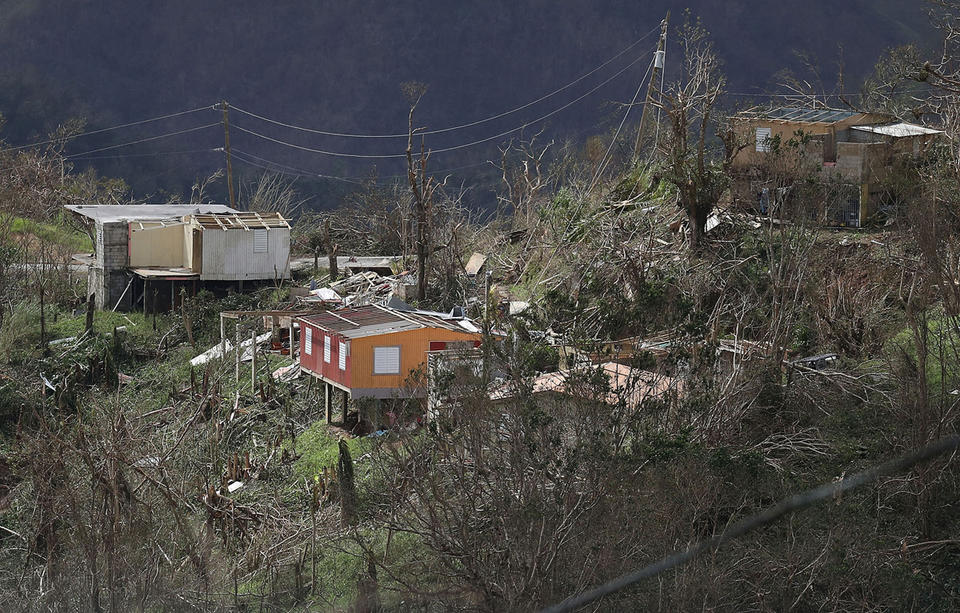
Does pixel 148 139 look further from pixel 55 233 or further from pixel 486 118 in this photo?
pixel 55 233

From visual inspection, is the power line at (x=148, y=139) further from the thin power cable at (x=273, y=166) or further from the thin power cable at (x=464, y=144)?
the thin power cable at (x=273, y=166)

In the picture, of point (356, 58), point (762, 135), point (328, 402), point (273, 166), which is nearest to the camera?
point (328, 402)

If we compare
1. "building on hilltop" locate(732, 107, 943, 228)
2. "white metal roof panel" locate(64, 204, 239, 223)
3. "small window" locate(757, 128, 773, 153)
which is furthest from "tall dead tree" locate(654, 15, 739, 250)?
"white metal roof panel" locate(64, 204, 239, 223)

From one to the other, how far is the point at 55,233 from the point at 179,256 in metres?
11.1

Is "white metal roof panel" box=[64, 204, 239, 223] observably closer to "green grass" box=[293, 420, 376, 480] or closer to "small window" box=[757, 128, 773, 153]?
"green grass" box=[293, 420, 376, 480]

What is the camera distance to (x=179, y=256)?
36.8 m

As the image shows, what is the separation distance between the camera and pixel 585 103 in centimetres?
7900

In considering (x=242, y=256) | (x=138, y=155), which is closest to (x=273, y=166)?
(x=138, y=155)

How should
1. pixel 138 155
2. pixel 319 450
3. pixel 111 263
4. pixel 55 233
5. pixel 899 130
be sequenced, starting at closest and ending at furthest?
1. pixel 319 450
2. pixel 899 130
3. pixel 111 263
4. pixel 55 233
5. pixel 138 155

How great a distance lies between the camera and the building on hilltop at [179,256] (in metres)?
35.3

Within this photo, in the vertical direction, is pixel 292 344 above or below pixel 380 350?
below

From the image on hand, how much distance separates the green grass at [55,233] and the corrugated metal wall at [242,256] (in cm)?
1058

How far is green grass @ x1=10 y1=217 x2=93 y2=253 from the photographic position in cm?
4356

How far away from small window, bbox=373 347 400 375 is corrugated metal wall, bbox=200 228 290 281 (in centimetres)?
1234
